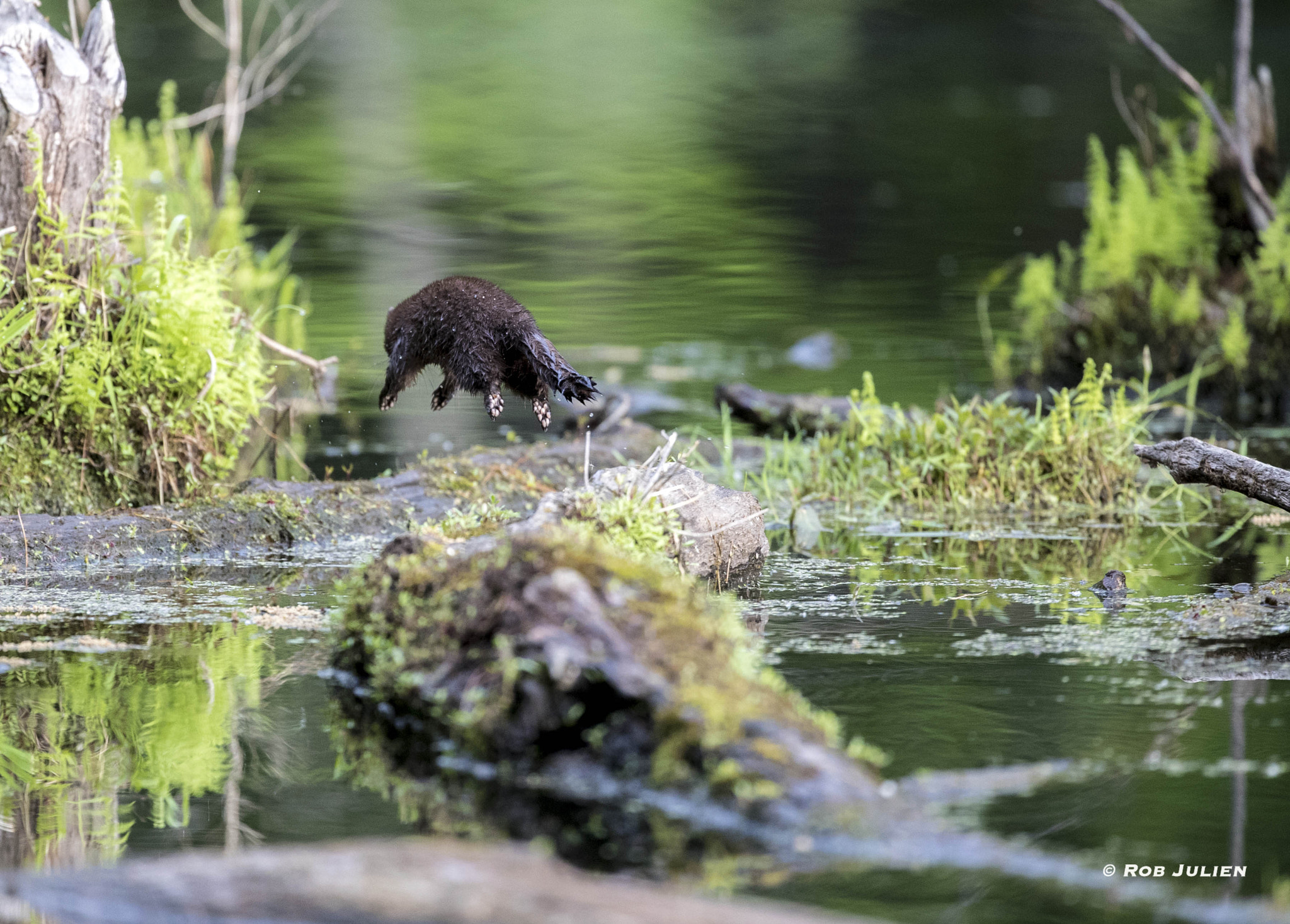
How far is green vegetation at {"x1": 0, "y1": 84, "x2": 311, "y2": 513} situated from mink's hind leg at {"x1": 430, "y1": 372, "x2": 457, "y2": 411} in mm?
1361

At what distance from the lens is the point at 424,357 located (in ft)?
16.1

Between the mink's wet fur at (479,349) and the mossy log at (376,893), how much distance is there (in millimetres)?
2034

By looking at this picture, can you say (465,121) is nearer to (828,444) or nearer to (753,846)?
(828,444)

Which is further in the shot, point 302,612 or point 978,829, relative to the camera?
point 302,612

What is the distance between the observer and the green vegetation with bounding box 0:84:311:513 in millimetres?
5809

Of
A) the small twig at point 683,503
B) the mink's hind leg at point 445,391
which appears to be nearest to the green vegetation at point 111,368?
the mink's hind leg at point 445,391

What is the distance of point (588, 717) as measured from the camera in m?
3.31

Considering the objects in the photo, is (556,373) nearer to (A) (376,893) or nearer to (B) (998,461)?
(A) (376,893)

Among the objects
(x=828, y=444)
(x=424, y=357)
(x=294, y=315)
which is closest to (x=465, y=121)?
(x=294, y=315)

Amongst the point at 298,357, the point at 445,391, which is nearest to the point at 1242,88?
the point at 298,357

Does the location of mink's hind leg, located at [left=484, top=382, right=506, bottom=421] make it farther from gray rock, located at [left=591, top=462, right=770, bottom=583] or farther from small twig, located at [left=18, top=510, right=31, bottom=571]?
small twig, located at [left=18, top=510, right=31, bottom=571]

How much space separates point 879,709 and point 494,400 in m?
1.51

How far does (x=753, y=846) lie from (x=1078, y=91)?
25.2m

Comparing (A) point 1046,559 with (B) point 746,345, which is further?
(B) point 746,345
